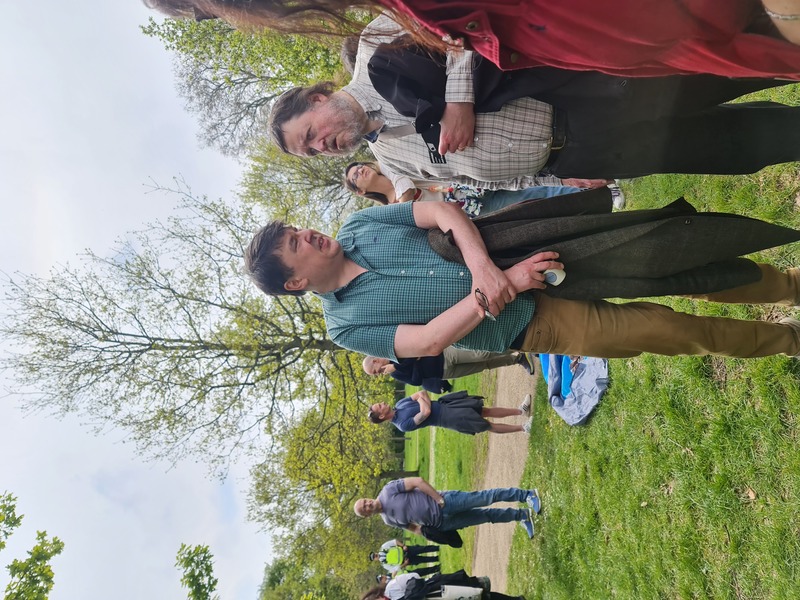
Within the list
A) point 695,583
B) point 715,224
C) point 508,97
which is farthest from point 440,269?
point 695,583

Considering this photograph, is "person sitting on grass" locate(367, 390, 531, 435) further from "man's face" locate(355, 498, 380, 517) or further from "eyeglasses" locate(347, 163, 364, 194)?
"eyeglasses" locate(347, 163, 364, 194)

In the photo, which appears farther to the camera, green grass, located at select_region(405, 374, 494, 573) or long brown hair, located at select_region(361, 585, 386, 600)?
green grass, located at select_region(405, 374, 494, 573)

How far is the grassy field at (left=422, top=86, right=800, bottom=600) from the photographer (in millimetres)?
3078

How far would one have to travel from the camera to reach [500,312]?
8.84ft

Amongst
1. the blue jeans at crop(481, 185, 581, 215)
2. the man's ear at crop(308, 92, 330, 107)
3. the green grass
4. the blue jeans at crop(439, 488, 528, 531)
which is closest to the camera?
the man's ear at crop(308, 92, 330, 107)

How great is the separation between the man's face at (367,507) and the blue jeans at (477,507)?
1004mm

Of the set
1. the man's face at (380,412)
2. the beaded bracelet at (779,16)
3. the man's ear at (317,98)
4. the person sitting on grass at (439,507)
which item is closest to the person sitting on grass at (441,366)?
the man's face at (380,412)

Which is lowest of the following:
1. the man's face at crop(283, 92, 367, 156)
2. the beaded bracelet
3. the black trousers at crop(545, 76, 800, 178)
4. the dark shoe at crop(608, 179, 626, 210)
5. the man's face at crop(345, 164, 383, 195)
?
the beaded bracelet

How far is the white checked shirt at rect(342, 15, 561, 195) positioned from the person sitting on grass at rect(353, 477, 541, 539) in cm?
538

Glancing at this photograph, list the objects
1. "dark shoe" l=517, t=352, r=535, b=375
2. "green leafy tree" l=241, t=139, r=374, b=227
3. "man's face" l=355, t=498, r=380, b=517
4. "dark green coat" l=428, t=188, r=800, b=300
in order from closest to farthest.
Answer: "dark green coat" l=428, t=188, r=800, b=300 → "man's face" l=355, t=498, r=380, b=517 → "dark shoe" l=517, t=352, r=535, b=375 → "green leafy tree" l=241, t=139, r=374, b=227

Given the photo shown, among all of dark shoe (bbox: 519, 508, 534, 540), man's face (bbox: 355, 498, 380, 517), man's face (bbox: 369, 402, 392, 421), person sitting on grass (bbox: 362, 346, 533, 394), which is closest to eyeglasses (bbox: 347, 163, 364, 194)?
person sitting on grass (bbox: 362, 346, 533, 394)

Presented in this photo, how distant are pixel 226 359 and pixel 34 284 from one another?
228 inches

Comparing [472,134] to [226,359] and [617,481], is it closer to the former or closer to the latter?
[617,481]

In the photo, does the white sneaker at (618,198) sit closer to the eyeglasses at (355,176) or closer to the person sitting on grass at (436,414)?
the eyeglasses at (355,176)
